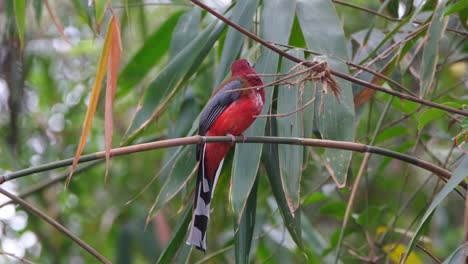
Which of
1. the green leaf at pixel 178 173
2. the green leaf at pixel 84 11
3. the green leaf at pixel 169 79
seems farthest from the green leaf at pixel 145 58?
the green leaf at pixel 178 173

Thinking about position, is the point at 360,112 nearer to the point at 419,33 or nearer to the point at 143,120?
the point at 419,33

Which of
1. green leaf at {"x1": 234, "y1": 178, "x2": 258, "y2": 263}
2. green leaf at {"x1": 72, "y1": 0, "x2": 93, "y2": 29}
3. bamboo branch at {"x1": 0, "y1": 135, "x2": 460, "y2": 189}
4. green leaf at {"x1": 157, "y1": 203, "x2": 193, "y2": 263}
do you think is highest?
green leaf at {"x1": 72, "y1": 0, "x2": 93, "y2": 29}

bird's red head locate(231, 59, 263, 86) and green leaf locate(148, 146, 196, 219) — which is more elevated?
bird's red head locate(231, 59, 263, 86)

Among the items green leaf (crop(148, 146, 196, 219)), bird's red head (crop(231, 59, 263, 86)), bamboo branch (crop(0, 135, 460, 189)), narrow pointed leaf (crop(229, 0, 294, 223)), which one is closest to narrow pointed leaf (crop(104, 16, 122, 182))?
bamboo branch (crop(0, 135, 460, 189))

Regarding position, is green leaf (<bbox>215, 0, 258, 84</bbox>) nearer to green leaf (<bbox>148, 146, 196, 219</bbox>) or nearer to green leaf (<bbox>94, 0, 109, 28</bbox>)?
green leaf (<bbox>148, 146, 196, 219</bbox>)

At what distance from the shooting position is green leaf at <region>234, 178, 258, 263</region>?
8.79ft

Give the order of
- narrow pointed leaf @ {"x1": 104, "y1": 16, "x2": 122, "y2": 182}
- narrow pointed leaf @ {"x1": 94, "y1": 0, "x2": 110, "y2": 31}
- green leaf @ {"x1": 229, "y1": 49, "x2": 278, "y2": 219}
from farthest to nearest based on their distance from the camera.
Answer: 1. green leaf @ {"x1": 229, "y1": 49, "x2": 278, "y2": 219}
2. narrow pointed leaf @ {"x1": 94, "y1": 0, "x2": 110, "y2": 31}
3. narrow pointed leaf @ {"x1": 104, "y1": 16, "x2": 122, "y2": 182}

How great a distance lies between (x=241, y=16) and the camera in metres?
2.87

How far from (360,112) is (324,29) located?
0.96 m

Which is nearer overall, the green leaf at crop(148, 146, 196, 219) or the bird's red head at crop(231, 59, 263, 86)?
the green leaf at crop(148, 146, 196, 219)

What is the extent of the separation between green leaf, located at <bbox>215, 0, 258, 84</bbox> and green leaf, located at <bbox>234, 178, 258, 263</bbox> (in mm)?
497

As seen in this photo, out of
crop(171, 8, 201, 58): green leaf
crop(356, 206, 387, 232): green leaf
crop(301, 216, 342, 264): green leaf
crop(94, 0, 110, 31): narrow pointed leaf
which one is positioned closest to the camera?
crop(94, 0, 110, 31): narrow pointed leaf

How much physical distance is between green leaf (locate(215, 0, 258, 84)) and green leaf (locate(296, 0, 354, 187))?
0.21 m

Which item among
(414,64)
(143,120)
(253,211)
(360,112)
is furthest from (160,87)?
(414,64)
